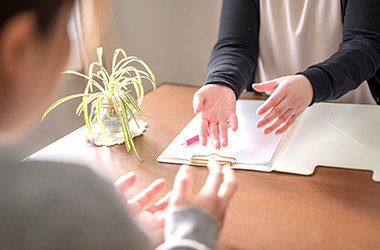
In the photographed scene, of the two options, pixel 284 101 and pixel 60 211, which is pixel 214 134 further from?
pixel 60 211

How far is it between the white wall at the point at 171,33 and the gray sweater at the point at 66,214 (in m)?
1.92

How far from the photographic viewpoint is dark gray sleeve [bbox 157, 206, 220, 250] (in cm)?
55

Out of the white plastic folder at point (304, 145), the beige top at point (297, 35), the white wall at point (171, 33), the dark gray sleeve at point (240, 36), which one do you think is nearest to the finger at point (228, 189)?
the white plastic folder at point (304, 145)

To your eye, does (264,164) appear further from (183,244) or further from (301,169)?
(183,244)

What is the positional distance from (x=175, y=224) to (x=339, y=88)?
70cm

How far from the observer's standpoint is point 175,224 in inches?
23.0

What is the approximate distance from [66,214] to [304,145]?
64cm

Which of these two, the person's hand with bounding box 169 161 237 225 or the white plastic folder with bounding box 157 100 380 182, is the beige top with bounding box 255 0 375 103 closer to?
the white plastic folder with bounding box 157 100 380 182

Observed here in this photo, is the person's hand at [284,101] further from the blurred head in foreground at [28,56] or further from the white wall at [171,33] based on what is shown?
the white wall at [171,33]

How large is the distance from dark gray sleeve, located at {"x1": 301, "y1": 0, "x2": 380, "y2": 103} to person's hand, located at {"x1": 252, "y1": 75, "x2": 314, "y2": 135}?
0.10 feet

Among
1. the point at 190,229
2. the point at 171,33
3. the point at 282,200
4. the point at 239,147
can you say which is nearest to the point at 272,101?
the point at 239,147

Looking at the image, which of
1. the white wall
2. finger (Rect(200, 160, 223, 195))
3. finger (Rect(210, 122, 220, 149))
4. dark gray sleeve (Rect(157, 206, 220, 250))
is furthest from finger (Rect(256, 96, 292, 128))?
the white wall

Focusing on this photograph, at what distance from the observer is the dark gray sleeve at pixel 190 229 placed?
551 millimetres

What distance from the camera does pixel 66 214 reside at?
20.2 inches
